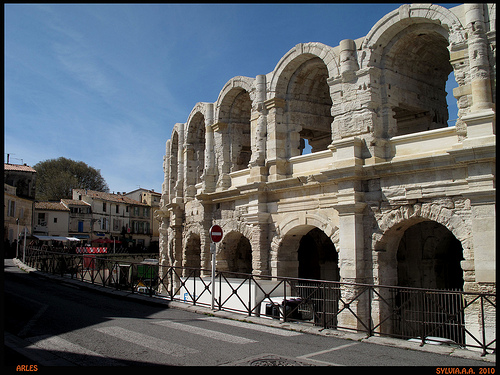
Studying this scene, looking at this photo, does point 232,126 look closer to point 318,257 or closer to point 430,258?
point 318,257

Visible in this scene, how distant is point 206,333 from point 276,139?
7.27 m

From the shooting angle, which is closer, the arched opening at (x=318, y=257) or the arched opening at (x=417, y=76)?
the arched opening at (x=417, y=76)

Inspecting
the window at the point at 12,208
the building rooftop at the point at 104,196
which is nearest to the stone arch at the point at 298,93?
the window at the point at 12,208

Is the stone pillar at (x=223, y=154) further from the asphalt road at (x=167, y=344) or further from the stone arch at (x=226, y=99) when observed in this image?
the asphalt road at (x=167, y=344)

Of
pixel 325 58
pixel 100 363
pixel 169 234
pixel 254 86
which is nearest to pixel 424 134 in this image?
pixel 325 58

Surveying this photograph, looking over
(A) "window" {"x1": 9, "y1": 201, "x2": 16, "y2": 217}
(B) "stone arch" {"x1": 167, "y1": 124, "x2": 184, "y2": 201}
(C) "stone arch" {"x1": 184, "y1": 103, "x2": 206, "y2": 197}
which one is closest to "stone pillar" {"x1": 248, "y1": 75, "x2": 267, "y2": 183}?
(C) "stone arch" {"x1": 184, "y1": 103, "x2": 206, "y2": 197}

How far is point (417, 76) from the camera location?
12.1 metres

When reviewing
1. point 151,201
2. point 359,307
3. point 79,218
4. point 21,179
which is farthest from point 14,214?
point 359,307

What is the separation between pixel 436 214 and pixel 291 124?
5.43m

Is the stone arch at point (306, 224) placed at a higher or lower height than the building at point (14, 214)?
lower

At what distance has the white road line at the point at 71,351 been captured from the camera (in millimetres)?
5786

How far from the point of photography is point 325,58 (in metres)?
12.1

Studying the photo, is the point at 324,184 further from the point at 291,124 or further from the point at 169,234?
the point at 169,234

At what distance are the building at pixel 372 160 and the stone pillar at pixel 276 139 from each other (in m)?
0.03
